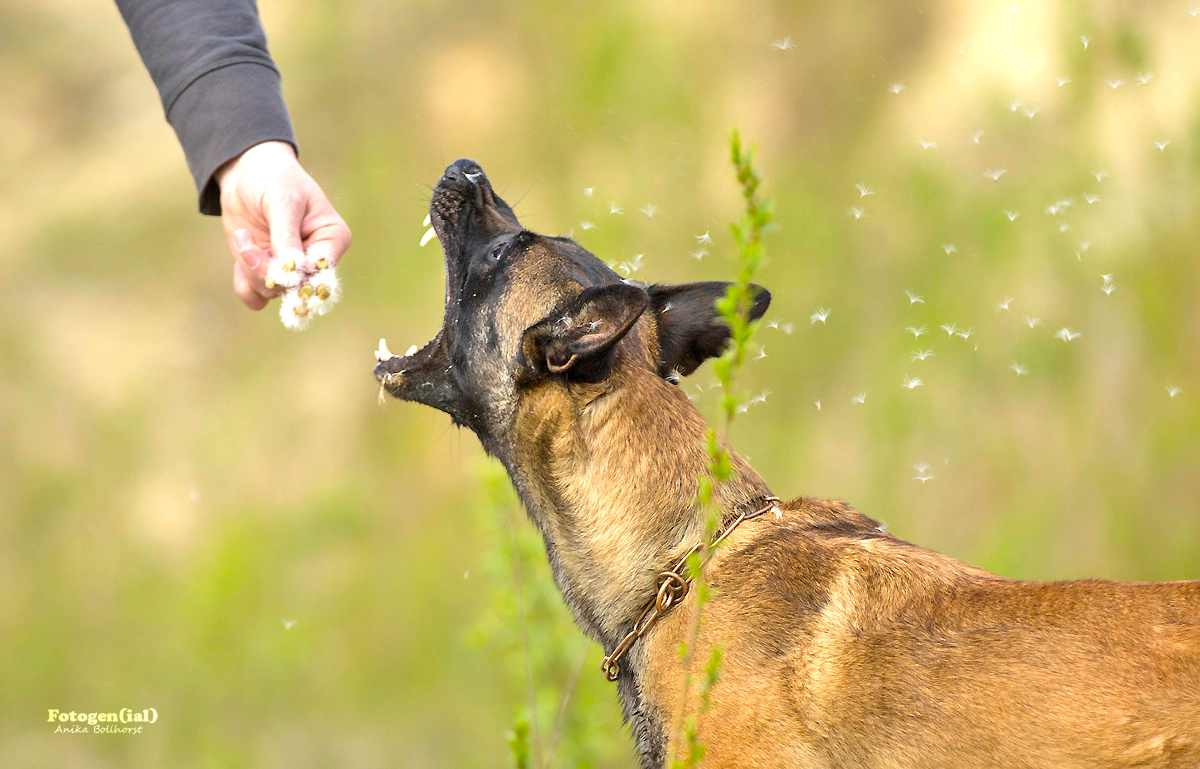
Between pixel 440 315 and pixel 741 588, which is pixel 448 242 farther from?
pixel 440 315

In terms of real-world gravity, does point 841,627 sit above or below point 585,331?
below

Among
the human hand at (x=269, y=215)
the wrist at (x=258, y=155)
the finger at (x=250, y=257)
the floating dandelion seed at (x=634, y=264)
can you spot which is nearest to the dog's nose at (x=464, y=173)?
the human hand at (x=269, y=215)

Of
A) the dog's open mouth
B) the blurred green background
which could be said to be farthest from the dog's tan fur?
the blurred green background

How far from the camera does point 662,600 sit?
2.68 meters

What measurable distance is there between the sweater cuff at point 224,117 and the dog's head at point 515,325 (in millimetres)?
609

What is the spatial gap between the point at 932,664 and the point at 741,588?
1.75 ft

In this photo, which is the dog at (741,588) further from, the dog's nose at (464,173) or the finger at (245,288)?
the finger at (245,288)

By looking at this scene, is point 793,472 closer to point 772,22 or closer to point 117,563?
point 772,22

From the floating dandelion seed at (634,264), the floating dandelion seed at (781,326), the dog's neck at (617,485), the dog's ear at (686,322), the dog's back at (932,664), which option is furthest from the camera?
the floating dandelion seed at (781,326)

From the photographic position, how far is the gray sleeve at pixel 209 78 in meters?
3.07

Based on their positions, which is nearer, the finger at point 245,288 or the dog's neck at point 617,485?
the dog's neck at point 617,485

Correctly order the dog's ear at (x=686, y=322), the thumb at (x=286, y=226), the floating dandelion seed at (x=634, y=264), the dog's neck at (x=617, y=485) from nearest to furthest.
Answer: the dog's neck at (x=617, y=485) < the thumb at (x=286, y=226) < the dog's ear at (x=686, y=322) < the floating dandelion seed at (x=634, y=264)

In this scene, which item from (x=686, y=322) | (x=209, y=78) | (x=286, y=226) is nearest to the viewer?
(x=286, y=226)

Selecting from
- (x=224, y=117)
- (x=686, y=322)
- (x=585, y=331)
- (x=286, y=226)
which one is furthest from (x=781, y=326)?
(x=224, y=117)
